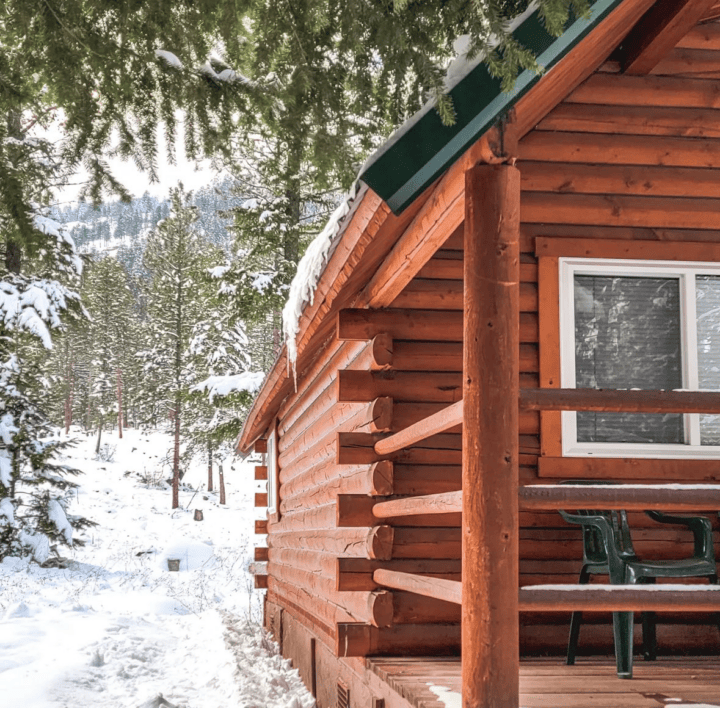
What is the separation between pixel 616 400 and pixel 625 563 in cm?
122

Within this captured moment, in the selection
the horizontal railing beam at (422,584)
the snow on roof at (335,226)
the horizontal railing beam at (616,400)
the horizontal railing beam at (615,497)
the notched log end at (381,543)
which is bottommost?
the horizontal railing beam at (422,584)

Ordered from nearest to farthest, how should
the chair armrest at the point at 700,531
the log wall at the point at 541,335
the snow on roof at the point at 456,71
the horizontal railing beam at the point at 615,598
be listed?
the snow on roof at the point at 456,71, the horizontal railing beam at the point at 615,598, the chair armrest at the point at 700,531, the log wall at the point at 541,335

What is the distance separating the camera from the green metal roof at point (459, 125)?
331 cm

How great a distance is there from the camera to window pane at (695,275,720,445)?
5.67 metres

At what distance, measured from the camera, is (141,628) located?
1301cm

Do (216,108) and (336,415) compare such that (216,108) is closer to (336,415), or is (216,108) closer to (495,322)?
(495,322)

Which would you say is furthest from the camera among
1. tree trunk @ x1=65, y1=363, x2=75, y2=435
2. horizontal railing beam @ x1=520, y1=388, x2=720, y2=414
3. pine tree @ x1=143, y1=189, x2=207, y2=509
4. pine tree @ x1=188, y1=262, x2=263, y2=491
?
tree trunk @ x1=65, y1=363, x2=75, y2=435

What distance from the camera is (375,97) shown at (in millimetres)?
3674

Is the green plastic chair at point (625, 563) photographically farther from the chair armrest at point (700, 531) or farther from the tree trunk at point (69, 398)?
the tree trunk at point (69, 398)

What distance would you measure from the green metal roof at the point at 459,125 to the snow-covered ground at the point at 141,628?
5.85 meters

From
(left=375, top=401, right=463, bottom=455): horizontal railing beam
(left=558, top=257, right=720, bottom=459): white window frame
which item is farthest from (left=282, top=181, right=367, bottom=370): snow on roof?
(left=558, top=257, right=720, bottom=459): white window frame

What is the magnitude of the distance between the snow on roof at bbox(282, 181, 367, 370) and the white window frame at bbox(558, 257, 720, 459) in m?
1.72

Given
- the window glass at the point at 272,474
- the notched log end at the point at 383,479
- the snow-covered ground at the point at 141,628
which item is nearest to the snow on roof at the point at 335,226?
the notched log end at the point at 383,479

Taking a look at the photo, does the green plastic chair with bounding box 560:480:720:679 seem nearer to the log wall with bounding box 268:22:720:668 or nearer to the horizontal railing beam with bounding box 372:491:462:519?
the log wall with bounding box 268:22:720:668
